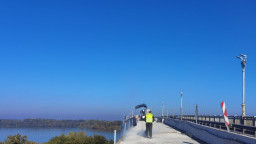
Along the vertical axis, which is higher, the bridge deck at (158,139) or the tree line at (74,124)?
the bridge deck at (158,139)

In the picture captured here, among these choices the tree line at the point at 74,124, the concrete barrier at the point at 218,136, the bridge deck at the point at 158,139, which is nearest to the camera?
the concrete barrier at the point at 218,136

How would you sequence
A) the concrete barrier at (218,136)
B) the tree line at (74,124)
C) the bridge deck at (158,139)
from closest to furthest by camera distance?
the concrete barrier at (218,136), the bridge deck at (158,139), the tree line at (74,124)

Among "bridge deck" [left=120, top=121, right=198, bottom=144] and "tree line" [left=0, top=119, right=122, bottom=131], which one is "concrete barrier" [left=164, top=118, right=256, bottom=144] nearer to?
"bridge deck" [left=120, top=121, right=198, bottom=144]

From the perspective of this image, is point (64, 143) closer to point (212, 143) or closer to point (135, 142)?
point (135, 142)

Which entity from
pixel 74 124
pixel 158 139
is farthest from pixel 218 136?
pixel 74 124

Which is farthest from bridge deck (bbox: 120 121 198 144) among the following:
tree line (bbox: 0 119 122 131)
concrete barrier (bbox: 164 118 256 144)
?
tree line (bbox: 0 119 122 131)

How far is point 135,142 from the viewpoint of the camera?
1722cm

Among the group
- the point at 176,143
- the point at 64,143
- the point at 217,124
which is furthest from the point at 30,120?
the point at 176,143

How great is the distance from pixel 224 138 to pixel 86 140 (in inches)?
1047

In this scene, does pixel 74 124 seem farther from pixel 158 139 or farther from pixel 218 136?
pixel 218 136

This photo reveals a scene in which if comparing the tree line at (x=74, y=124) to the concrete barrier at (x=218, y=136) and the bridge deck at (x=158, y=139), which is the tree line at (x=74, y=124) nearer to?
the bridge deck at (x=158, y=139)

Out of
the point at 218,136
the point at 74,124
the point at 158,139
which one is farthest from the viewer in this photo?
the point at 74,124

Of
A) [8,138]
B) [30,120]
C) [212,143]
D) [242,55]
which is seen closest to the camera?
[212,143]

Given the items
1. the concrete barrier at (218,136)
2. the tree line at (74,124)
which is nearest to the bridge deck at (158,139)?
the concrete barrier at (218,136)
